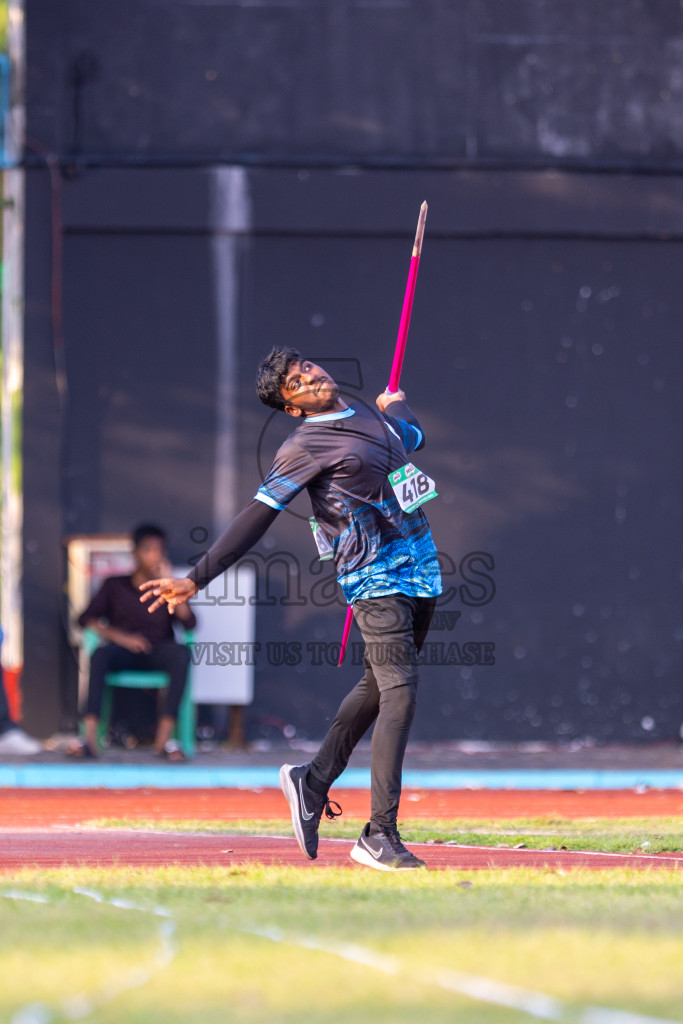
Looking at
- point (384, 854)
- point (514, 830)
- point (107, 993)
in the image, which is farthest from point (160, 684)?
point (107, 993)

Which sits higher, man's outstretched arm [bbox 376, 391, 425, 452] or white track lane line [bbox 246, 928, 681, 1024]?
man's outstretched arm [bbox 376, 391, 425, 452]

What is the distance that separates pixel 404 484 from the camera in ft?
16.6

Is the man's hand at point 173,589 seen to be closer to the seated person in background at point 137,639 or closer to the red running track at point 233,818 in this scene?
the red running track at point 233,818

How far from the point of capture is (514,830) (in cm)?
654

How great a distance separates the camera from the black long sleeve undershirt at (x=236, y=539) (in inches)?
194

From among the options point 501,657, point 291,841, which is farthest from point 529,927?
point 501,657

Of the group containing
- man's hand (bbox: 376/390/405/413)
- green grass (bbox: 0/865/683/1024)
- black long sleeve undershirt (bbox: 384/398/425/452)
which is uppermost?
man's hand (bbox: 376/390/405/413)

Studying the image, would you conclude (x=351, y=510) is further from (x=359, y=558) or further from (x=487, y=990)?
(x=487, y=990)

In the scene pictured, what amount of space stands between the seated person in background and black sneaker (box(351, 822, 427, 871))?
16.9 ft

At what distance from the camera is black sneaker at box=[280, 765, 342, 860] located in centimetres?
511

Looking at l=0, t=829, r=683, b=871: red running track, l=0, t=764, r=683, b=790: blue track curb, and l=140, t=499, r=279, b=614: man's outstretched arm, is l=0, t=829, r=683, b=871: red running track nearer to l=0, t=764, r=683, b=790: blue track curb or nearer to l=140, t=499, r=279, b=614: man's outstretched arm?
l=140, t=499, r=279, b=614: man's outstretched arm

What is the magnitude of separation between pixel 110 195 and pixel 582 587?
4669 millimetres

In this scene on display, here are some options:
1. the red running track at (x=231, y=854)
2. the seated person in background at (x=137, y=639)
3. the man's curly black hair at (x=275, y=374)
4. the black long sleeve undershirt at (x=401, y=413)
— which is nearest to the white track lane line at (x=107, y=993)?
the red running track at (x=231, y=854)

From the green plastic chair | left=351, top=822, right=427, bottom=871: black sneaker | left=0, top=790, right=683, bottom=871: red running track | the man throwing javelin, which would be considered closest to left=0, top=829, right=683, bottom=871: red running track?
left=0, top=790, right=683, bottom=871: red running track
